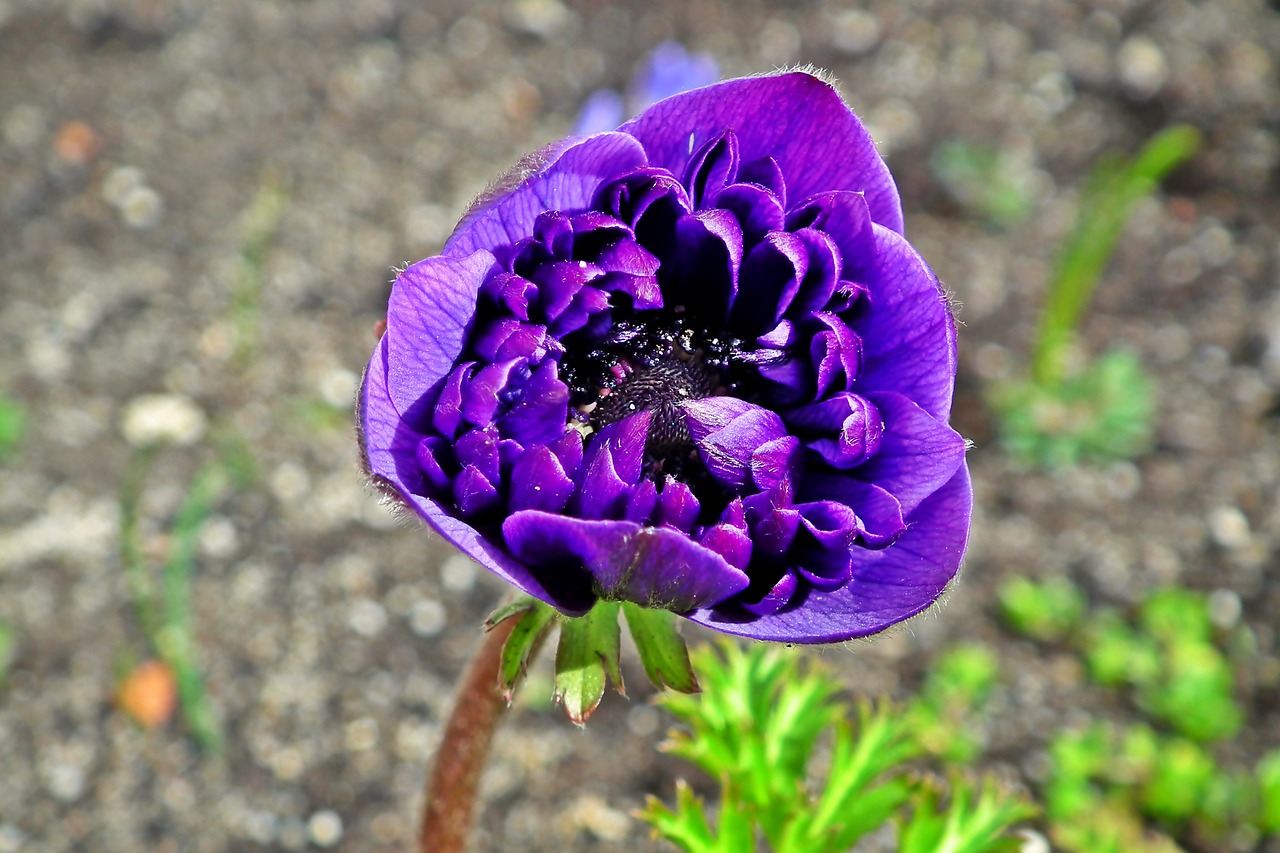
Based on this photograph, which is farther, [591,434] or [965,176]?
[965,176]

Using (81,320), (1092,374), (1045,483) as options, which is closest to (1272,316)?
(1092,374)

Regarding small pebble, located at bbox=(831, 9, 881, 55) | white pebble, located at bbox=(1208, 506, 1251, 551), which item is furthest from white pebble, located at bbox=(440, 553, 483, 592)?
small pebble, located at bbox=(831, 9, 881, 55)

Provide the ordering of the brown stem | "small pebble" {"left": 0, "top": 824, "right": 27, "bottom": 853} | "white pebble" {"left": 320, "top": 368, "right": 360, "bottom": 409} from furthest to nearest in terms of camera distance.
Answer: "white pebble" {"left": 320, "top": 368, "right": 360, "bottom": 409} → "small pebble" {"left": 0, "top": 824, "right": 27, "bottom": 853} → the brown stem

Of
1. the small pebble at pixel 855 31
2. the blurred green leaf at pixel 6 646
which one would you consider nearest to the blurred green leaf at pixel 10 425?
the blurred green leaf at pixel 6 646

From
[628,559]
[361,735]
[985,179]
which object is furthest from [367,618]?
[985,179]

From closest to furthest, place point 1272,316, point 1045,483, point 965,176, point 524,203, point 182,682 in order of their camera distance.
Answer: point 524,203 < point 182,682 < point 1045,483 < point 1272,316 < point 965,176

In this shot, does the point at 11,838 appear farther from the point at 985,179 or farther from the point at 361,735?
the point at 985,179

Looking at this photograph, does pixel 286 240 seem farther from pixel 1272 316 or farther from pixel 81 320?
pixel 1272 316

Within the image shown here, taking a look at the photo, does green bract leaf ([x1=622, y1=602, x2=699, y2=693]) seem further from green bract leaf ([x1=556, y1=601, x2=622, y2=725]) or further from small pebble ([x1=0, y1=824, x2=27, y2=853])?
small pebble ([x1=0, y1=824, x2=27, y2=853])

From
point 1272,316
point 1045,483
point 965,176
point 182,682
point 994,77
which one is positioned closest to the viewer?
point 182,682
